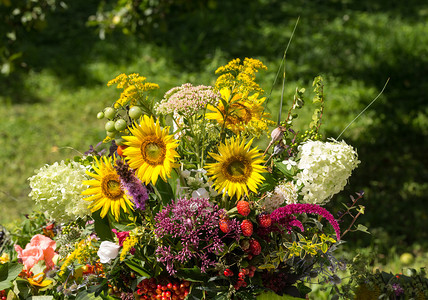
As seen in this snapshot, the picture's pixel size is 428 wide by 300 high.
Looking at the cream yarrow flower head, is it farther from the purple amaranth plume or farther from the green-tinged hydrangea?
the green-tinged hydrangea

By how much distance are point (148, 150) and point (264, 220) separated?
337 mm

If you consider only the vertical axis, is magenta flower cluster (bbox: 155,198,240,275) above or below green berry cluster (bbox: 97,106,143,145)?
below

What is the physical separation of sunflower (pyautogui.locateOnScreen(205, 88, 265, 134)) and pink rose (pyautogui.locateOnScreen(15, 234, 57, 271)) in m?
0.73

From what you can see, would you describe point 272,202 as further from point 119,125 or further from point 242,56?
point 242,56

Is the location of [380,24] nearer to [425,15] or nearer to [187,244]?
[425,15]

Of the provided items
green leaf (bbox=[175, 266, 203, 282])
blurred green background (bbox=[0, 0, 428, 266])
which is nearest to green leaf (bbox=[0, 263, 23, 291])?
green leaf (bbox=[175, 266, 203, 282])

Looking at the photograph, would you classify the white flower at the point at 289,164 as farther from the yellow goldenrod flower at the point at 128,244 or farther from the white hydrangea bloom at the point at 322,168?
the yellow goldenrod flower at the point at 128,244

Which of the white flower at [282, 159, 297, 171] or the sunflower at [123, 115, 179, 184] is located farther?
the white flower at [282, 159, 297, 171]

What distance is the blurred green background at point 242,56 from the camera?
145 inches

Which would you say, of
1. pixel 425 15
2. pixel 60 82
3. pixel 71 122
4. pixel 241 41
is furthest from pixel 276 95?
pixel 425 15

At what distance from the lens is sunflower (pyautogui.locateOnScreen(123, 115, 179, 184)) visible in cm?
122

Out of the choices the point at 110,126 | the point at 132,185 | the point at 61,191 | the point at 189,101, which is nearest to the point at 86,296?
the point at 61,191

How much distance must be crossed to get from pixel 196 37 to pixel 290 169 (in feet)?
17.3

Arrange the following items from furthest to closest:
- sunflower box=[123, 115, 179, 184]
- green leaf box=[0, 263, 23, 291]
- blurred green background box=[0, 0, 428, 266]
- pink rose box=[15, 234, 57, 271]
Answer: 1. blurred green background box=[0, 0, 428, 266]
2. pink rose box=[15, 234, 57, 271]
3. green leaf box=[0, 263, 23, 291]
4. sunflower box=[123, 115, 179, 184]
